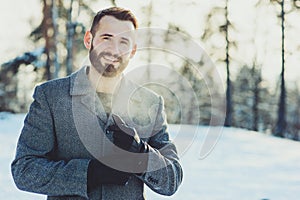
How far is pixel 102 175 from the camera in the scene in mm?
1629

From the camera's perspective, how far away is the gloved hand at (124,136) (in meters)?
1.59

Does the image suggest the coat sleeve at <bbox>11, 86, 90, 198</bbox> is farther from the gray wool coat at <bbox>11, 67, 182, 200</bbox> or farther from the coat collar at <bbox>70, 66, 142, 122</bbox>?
the coat collar at <bbox>70, 66, 142, 122</bbox>

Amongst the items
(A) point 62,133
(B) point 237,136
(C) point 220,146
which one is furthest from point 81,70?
(B) point 237,136

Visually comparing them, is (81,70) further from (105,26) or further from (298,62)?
(298,62)

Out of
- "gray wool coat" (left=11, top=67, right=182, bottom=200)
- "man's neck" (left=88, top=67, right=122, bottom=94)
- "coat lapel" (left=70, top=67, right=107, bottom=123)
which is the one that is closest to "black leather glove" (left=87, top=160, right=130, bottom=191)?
"gray wool coat" (left=11, top=67, right=182, bottom=200)

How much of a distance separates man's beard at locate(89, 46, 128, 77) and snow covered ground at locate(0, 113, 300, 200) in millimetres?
706

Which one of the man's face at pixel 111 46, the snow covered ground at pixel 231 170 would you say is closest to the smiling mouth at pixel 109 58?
the man's face at pixel 111 46

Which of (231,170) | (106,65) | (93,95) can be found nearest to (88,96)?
(93,95)

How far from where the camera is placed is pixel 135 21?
1.83 meters

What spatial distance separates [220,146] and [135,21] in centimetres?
900

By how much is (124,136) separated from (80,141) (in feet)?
0.93

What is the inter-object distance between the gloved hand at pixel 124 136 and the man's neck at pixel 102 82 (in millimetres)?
266

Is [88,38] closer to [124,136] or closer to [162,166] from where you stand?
[124,136]

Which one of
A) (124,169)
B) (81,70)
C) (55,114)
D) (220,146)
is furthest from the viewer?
(220,146)
